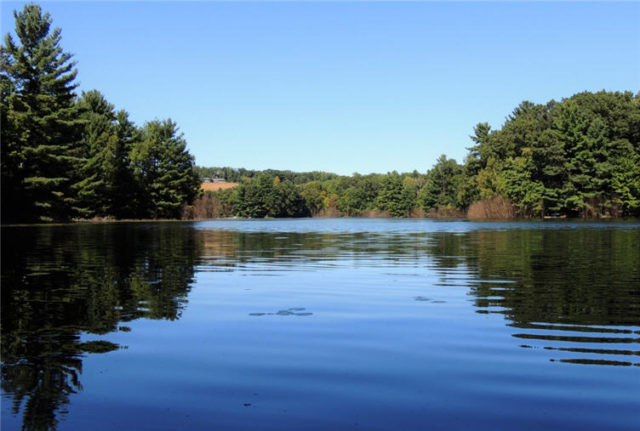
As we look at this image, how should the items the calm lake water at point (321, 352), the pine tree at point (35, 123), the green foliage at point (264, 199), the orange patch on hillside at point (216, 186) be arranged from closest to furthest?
the calm lake water at point (321, 352) → the pine tree at point (35, 123) → the green foliage at point (264, 199) → the orange patch on hillside at point (216, 186)

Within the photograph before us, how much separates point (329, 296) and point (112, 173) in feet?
223

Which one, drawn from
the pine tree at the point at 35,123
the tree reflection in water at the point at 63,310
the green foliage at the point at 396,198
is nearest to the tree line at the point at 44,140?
the pine tree at the point at 35,123

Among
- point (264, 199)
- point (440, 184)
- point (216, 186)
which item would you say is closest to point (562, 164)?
point (440, 184)

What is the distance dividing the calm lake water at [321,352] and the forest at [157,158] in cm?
4479

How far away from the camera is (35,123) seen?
5131 cm

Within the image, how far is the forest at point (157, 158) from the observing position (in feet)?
170

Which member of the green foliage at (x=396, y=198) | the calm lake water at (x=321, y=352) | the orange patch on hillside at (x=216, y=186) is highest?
the orange patch on hillside at (x=216, y=186)

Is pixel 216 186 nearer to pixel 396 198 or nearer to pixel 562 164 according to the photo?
pixel 396 198

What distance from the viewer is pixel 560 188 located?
78.7 meters

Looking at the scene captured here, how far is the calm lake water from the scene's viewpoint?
375 cm

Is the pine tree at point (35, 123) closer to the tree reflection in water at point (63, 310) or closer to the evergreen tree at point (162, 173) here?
the evergreen tree at point (162, 173)

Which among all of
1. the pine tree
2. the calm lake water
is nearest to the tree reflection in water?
the calm lake water

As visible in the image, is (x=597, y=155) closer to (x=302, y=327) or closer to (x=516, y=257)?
(x=516, y=257)

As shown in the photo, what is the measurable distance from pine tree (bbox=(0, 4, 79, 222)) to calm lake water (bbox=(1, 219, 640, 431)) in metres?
42.3
